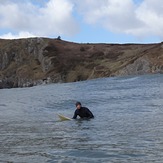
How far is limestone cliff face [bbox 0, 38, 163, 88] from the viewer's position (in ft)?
262

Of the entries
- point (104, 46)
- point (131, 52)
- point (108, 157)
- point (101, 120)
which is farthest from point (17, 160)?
point (104, 46)

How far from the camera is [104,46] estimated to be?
111 meters

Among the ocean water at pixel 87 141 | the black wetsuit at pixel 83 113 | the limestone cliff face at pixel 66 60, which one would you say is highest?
the limestone cliff face at pixel 66 60

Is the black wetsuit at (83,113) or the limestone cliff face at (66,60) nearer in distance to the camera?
the black wetsuit at (83,113)

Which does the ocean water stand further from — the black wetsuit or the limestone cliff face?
the limestone cliff face

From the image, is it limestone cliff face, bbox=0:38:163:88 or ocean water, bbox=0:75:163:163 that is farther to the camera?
limestone cliff face, bbox=0:38:163:88

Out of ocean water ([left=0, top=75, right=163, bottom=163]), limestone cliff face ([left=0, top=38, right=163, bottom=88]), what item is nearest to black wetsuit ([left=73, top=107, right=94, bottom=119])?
ocean water ([left=0, top=75, right=163, bottom=163])

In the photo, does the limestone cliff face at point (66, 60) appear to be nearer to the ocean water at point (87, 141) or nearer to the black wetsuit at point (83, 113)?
the black wetsuit at point (83, 113)

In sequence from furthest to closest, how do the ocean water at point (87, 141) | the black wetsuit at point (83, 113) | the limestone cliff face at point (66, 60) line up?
the limestone cliff face at point (66, 60)
the black wetsuit at point (83, 113)
the ocean water at point (87, 141)

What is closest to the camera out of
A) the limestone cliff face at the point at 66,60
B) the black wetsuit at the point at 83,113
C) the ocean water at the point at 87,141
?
the ocean water at the point at 87,141

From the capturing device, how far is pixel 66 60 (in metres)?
100

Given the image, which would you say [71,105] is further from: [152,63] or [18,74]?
[18,74]

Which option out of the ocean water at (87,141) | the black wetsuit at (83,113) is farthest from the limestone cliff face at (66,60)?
the ocean water at (87,141)

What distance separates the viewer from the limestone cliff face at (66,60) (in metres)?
79.9
